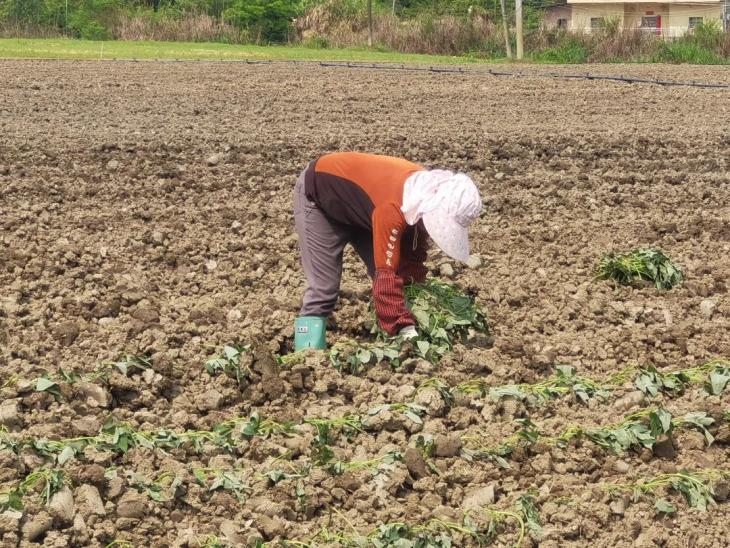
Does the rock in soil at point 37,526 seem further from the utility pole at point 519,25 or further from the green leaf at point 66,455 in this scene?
the utility pole at point 519,25

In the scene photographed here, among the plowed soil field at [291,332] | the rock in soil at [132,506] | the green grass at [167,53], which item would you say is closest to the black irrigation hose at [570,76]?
the green grass at [167,53]

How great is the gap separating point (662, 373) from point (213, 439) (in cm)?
231

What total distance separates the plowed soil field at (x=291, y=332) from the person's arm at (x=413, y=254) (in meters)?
0.46

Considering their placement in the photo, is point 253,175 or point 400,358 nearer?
point 400,358

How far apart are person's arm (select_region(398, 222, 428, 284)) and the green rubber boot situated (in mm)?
500

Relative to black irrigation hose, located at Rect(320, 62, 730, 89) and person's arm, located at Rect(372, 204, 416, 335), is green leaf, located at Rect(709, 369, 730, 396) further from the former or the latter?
black irrigation hose, located at Rect(320, 62, 730, 89)

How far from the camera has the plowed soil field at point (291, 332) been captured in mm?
4625

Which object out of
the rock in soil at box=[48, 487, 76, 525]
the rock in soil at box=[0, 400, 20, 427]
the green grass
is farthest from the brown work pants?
the green grass

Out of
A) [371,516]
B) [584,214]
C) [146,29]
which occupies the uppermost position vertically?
[146,29]

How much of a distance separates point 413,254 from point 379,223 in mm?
480

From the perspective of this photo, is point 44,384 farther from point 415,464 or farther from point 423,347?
point 423,347

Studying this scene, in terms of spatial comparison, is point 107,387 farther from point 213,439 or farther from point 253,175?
point 253,175

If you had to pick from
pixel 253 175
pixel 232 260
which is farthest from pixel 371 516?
pixel 253 175

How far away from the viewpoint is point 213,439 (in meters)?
5.12
